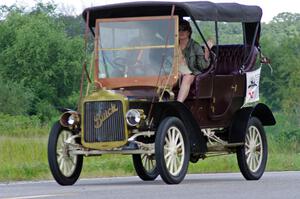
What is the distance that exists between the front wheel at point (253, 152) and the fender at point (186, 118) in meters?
1.04

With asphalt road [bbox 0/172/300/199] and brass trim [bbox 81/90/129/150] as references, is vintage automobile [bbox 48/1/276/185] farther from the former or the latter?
asphalt road [bbox 0/172/300/199]

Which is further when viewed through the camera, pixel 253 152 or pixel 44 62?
pixel 44 62

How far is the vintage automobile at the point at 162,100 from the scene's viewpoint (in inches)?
651

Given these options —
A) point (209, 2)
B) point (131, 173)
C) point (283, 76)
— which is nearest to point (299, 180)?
point (209, 2)

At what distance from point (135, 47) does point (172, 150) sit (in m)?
2.17

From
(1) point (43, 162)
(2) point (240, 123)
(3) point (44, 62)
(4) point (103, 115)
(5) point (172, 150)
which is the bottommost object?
(3) point (44, 62)

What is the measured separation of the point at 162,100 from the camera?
55.7 feet

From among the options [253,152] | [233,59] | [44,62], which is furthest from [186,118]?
[44,62]

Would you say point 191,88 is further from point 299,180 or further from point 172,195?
point 172,195

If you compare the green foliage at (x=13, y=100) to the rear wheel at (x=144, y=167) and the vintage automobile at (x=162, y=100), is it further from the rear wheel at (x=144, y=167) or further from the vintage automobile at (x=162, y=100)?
the vintage automobile at (x=162, y=100)

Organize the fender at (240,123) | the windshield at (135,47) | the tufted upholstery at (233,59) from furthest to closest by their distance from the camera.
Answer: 1. the tufted upholstery at (233,59)
2. the fender at (240,123)
3. the windshield at (135,47)

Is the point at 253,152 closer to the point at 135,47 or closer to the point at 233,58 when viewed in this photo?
the point at 233,58

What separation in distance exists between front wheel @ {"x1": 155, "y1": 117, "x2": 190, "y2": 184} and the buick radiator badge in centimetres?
74

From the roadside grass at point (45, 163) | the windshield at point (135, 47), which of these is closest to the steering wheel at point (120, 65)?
the windshield at point (135, 47)
